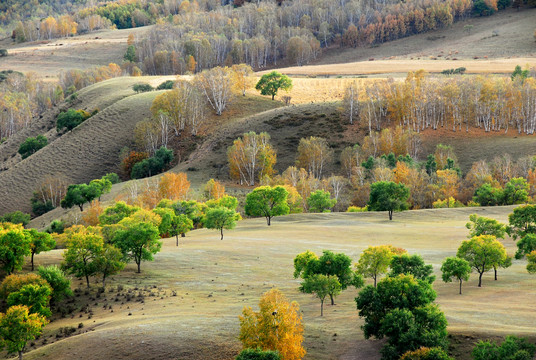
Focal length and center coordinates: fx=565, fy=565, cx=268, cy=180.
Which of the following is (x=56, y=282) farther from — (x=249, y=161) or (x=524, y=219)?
(x=249, y=161)

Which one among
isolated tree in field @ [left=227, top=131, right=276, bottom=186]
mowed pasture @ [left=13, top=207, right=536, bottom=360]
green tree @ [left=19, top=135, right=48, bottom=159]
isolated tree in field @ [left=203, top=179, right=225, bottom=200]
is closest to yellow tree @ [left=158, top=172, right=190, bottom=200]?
isolated tree in field @ [left=203, top=179, right=225, bottom=200]

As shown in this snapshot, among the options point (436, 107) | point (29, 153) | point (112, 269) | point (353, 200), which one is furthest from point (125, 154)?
point (112, 269)

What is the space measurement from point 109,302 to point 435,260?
40245 mm

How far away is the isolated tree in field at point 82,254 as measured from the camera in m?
64.9

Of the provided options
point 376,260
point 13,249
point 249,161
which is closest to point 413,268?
point 376,260

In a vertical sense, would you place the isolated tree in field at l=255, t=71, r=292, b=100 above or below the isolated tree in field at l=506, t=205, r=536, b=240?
above

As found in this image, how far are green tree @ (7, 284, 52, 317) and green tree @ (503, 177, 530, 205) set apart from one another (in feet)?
283

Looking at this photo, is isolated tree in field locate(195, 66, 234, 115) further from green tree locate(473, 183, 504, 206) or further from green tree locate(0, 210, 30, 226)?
green tree locate(473, 183, 504, 206)

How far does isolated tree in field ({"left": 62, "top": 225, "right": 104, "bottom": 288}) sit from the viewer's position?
213 feet

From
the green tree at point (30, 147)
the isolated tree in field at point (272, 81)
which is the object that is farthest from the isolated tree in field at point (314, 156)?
the green tree at point (30, 147)

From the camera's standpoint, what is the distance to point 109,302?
60656mm

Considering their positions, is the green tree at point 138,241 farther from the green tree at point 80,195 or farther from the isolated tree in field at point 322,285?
the green tree at point 80,195

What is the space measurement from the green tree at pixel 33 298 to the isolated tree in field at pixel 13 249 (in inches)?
315

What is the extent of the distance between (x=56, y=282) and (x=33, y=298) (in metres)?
4.01
